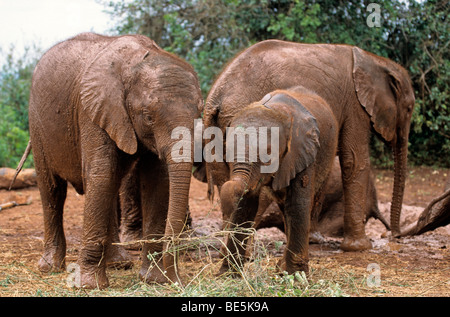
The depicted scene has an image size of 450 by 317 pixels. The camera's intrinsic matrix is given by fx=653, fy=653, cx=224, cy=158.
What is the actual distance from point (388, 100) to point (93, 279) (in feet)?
14.7

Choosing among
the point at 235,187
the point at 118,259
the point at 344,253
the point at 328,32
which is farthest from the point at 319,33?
the point at 235,187

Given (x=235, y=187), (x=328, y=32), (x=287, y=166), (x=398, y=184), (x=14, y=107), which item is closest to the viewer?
(x=235, y=187)

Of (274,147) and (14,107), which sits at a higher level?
(274,147)

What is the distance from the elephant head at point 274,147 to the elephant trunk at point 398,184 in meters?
3.67

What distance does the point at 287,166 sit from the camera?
16.3 ft

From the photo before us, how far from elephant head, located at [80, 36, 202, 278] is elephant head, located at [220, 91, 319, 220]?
0.48m

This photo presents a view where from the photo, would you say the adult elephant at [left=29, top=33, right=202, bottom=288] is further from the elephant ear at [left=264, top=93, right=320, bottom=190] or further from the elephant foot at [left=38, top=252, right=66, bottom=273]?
the elephant foot at [left=38, top=252, right=66, bottom=273]

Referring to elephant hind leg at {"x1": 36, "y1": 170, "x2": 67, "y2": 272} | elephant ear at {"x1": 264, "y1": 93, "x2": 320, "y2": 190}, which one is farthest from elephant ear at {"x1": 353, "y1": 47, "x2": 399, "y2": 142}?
elephant hind leg at {"x1": 36, "y1": 170, "x2": 67, "y2": 272}

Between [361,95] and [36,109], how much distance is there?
378cm

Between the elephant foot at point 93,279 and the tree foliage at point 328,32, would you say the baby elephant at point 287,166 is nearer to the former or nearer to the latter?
the elephant foot at point 93,279

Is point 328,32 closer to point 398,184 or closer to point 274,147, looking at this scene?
point 398,184

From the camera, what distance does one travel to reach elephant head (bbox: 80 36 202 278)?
5.13 m
